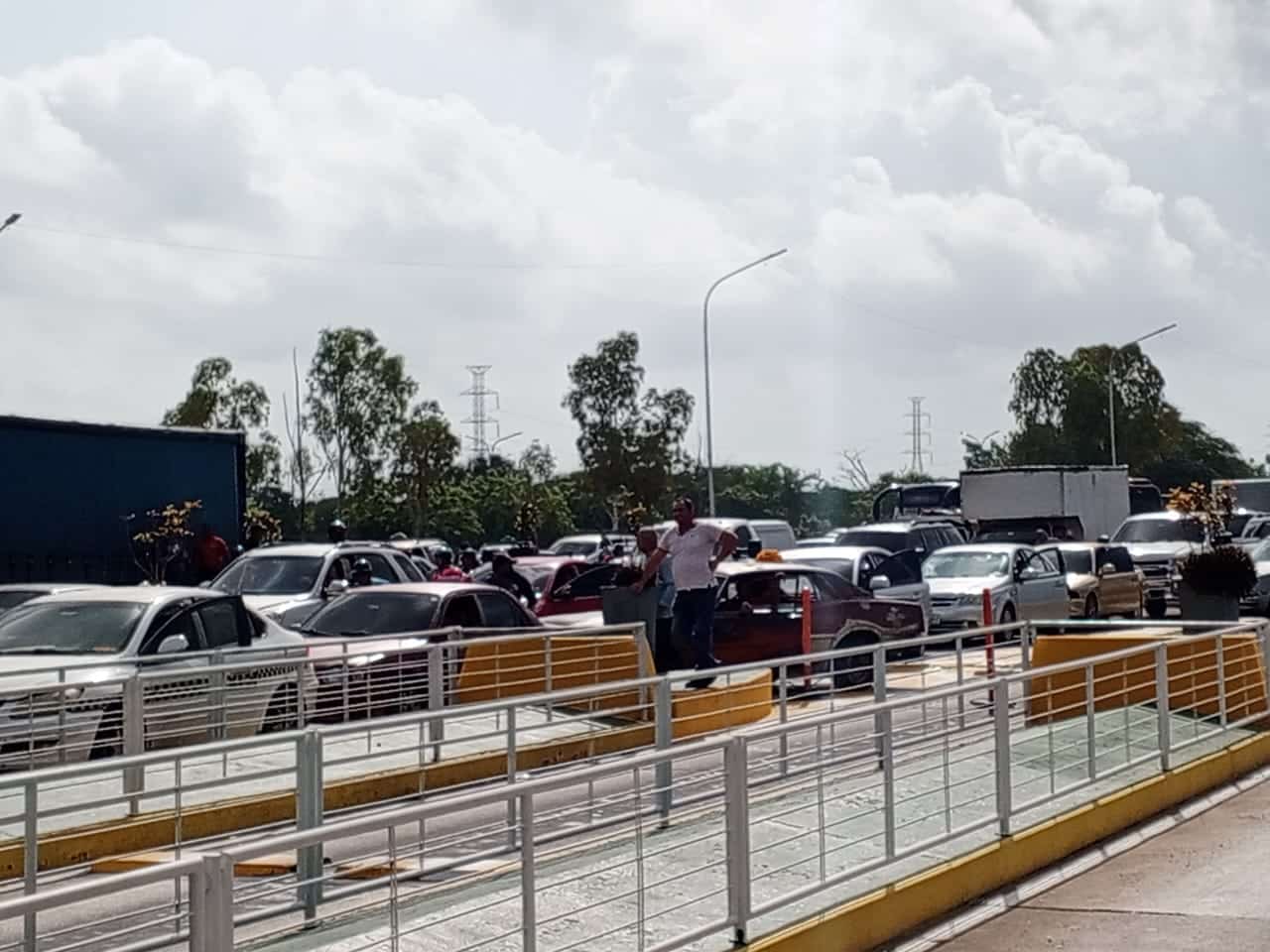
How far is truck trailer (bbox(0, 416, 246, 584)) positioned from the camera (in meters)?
21.4

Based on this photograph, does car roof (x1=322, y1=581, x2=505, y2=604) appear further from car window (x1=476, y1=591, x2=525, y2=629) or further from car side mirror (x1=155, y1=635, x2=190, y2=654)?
car side mirror (x1=155, y1=635, x2=190, y2=654)

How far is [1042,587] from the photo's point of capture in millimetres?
27516

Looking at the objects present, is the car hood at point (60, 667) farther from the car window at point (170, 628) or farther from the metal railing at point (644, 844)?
the metal railing at point (644, 844)

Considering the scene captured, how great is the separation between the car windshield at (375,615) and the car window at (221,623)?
1.93m

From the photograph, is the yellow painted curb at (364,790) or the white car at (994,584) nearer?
the yellow painted curb at (364,790)

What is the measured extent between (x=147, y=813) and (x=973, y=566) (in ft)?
59.8

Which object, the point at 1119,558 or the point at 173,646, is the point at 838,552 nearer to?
the point at 1119,558

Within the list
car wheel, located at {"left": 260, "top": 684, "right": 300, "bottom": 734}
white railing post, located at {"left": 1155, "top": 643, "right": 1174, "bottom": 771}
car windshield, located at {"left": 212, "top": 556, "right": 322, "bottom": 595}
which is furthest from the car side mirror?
car windshield, located at {"left": 212, "top": 556, "right": 322, "bottom": 595}

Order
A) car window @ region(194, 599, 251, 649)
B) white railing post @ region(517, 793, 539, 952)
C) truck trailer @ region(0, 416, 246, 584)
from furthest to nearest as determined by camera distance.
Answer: truck trailer @ region(0, 416, 246, 584) → car window @ region(194, 599, 251, 649) → white railing post @ region(517, 793, 539, 952)

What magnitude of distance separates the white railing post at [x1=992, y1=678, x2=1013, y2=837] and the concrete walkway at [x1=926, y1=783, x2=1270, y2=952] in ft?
1.52

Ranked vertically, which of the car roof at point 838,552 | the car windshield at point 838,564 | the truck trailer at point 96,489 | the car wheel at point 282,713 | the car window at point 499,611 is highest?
the truck trailer at point 96,489

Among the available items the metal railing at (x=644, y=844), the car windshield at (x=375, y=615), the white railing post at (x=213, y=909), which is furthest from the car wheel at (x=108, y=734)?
the white railing post at (x=213, y=909)

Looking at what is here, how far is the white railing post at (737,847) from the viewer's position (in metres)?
6.96

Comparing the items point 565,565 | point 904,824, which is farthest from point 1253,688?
point 565,565
